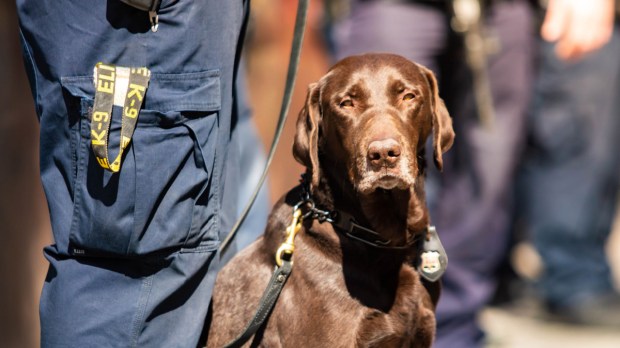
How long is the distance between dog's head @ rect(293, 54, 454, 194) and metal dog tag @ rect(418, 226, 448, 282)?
264 millimetres

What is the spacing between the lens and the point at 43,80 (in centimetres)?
314

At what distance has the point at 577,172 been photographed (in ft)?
21.7

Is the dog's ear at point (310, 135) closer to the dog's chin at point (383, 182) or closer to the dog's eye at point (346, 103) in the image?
the dog's eye at point (346, 103)

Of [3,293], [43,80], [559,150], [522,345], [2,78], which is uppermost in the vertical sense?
[43,80]

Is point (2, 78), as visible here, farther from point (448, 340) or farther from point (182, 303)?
point (448, 340)

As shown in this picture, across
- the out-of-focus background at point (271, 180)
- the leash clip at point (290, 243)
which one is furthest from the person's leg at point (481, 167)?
the leash clip at point (290, 243)

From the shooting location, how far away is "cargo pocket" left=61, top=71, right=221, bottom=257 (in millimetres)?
3064

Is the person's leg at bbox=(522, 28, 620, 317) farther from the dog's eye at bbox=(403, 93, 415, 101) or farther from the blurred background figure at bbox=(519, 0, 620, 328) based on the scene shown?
the dog's eye at bbox=(403, 93, 415, 101)

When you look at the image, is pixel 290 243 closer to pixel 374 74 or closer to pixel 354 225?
pixel 354 225

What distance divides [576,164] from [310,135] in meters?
3.59

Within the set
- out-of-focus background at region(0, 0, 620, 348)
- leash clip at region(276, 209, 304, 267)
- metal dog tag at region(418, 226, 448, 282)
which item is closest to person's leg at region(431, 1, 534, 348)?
out-of-focus background at region(0, 0, 620, 348)

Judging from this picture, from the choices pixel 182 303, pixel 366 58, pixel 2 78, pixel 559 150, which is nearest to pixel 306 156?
pixel 366 58

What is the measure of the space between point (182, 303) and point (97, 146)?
0.64 m

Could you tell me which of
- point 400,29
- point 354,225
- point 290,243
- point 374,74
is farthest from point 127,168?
point 400,29
